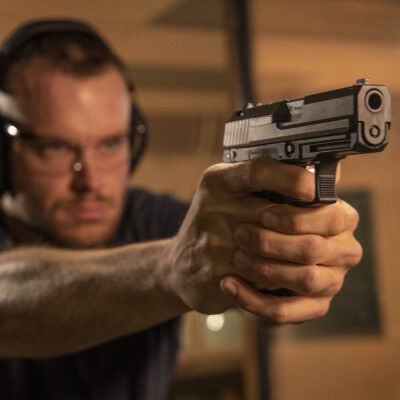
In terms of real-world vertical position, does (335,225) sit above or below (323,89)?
below

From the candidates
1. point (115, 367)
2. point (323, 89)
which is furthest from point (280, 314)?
point (323, 89)

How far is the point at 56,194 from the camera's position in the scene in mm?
1413

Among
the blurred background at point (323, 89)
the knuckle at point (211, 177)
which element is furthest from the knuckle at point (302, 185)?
the blurred background at point (323, 89)

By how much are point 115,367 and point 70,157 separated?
1.34 feet

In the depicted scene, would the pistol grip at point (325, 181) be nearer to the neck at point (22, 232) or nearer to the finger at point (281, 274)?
the finger at point (281, 274)

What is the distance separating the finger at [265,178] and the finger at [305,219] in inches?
1.0

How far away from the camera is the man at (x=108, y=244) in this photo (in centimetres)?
84

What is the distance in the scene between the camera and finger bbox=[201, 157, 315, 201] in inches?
30.9

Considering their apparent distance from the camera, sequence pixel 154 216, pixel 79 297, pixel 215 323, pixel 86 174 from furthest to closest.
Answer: pixel 215 323 → pixel 154 216 → pixel 86 174 → pixel 79 297

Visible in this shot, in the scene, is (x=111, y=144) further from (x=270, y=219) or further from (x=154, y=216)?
(x=270, y=219)

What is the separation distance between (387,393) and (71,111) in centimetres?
211

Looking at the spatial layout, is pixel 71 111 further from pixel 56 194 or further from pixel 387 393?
pixel 387 393

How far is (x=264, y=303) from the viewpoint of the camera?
86 cm

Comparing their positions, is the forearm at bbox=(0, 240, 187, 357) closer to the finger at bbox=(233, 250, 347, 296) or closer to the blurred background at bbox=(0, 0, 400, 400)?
the finger at bbox=(233, 250, 347, 296)
